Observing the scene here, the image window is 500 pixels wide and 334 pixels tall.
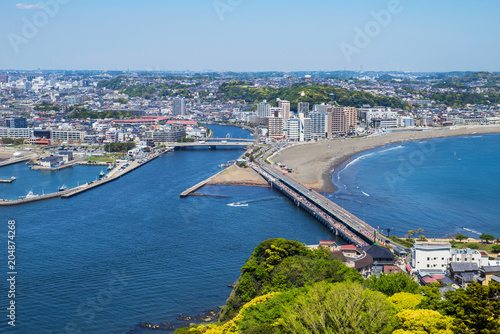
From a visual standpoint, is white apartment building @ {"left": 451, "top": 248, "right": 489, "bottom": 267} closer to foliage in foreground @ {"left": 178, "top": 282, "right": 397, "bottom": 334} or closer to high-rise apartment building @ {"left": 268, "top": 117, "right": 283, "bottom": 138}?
foliage in foreground @ {"left": 178, "top": 282, "right": 397, "bottom": 334}

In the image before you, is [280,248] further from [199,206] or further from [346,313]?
[199,206]

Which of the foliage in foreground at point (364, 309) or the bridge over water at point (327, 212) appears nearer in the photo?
the foliage in foreground at point (364, 309)

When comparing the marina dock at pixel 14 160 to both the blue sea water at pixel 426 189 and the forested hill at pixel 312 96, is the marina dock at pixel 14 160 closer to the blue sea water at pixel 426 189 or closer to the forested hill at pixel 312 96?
the blue sea water at pixel 426 189

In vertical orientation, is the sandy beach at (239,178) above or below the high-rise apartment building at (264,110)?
below

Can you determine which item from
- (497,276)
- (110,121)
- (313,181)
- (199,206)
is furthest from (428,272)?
(110,121)

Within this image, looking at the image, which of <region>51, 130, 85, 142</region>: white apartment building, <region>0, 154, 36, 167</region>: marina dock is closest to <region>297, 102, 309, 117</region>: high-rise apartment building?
<region>51, 130, 85, 142</region>: white apartment building

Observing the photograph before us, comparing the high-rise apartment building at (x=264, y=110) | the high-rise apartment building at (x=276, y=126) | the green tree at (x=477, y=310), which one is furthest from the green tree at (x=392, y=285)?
the high-rise apartment building at (x=264, y=110)

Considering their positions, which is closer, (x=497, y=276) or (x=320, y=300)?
(x=320, y=300)

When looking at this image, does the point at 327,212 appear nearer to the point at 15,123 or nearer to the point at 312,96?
the point at 15,123
